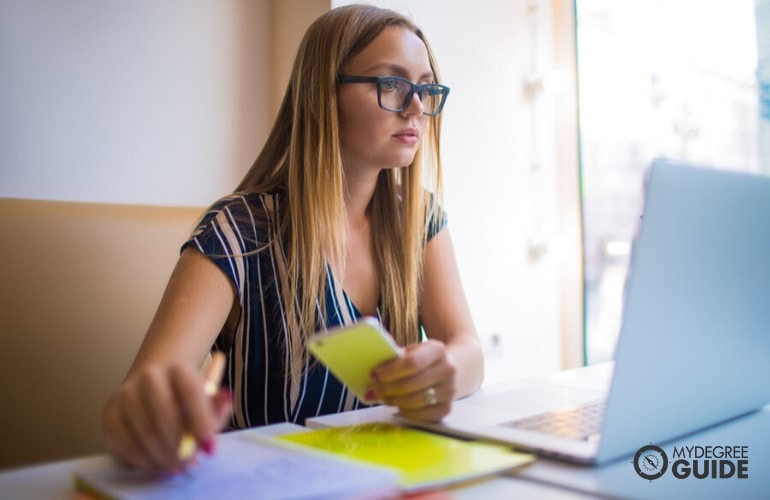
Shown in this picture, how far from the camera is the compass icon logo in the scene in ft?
1.80

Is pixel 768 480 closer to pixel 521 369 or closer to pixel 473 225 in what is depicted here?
pixel 473 225

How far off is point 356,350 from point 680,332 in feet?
0.98

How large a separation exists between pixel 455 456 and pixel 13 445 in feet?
2.57

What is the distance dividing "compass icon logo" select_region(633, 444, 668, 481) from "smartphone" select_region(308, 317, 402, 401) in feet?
0.79

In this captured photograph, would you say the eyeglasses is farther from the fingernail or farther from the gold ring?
the fingernail

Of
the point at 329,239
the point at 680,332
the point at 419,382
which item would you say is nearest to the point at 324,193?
the point at 329,239

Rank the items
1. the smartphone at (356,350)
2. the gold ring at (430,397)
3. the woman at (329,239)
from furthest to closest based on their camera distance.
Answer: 1. the woman at (329,239)
2. the gold ring at (430,397)
3. the smartphone at (356,350)

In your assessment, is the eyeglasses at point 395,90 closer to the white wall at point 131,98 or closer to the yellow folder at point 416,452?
the white wall at point 131,98

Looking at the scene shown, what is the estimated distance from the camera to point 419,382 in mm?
674

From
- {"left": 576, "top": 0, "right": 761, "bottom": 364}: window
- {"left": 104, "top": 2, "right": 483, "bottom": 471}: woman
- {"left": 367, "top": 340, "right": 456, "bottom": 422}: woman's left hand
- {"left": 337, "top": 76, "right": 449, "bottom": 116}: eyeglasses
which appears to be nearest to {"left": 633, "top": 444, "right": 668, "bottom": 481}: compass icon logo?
{"left": 367, "top": 340, "right": 456, "bottom": 422}: woman's left hand

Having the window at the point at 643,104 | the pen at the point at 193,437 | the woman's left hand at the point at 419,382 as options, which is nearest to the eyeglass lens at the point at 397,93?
the woman's left hand at the point at 419,382

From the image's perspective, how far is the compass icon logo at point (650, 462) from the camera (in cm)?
55

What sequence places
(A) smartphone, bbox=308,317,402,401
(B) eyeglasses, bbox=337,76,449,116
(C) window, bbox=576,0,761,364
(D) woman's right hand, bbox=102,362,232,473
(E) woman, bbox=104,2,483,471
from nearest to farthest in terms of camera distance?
(D) woman's right hand, bbox=102,362,232,473, (A) smartphone, bbox=308,317,402,401, (E) woman, bbox=104,2,483,471, (B) eyeglasses, bbox=337,76,449,116, (C) window, bbox=576,0,761,364

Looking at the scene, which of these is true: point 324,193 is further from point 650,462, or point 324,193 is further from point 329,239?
point 650,462
